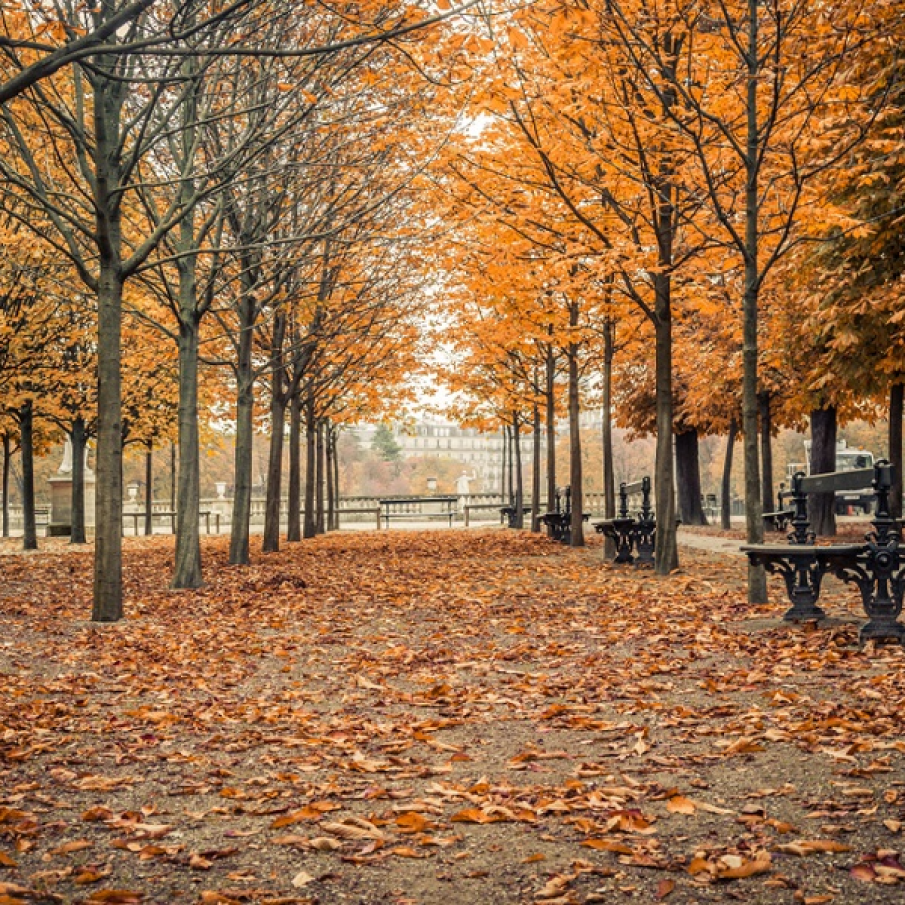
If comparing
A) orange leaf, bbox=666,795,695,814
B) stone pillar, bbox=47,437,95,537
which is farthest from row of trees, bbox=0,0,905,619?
stone pillar, bbox=47,437,95,537

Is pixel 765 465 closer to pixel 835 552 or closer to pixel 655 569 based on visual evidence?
pixel 655 569

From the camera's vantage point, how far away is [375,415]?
3412 cm

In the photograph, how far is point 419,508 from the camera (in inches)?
2030

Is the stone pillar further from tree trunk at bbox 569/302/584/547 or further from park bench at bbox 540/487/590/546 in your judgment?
tree trunk at bbox 569/302/584/547

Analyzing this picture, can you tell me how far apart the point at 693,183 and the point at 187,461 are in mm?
7482

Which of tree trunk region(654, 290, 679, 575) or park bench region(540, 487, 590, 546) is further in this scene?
park bench region(540, 487, 590, 546)

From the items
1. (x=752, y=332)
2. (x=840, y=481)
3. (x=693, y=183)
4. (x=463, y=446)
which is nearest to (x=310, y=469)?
(x=693, y=183)

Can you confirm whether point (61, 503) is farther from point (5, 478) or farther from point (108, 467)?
point (108, 467)

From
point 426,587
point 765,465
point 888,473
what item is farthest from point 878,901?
point 765,465

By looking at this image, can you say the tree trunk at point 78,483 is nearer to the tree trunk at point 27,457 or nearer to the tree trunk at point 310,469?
the tree trunk at point 27,457

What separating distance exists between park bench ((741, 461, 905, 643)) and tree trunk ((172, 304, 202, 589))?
7849mm

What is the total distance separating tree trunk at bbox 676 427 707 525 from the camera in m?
31.9

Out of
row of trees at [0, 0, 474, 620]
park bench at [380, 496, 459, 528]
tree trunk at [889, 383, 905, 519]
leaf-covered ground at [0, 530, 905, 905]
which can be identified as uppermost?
row of trees at [0, 0, 474, 620]

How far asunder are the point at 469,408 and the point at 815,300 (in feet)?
53.4
